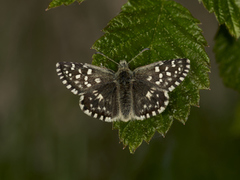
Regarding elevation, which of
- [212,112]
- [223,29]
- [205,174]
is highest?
[223,29]

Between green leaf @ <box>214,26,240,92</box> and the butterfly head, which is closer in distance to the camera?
the butterfly head

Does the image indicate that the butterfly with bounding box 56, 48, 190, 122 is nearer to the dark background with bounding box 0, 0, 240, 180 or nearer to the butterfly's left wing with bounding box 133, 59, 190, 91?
the butterfly's left wing with bounding box 133, 59, 190, 91

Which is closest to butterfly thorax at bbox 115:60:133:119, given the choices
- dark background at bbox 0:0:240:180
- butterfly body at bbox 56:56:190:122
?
butterfly body at bbox 56:56:190:122

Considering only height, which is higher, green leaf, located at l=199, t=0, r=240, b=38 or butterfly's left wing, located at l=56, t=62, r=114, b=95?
green leaf, located at l=199, t=0, r=240, b=38

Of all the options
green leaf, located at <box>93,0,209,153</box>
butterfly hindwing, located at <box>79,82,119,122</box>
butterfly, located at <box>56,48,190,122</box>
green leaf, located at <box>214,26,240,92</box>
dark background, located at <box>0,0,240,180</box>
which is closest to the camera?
green leaf, located at <box>93,0,209,153</box>

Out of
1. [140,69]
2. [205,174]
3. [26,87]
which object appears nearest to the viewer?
[140,69]

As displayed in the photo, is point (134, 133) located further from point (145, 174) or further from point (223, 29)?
point (145, 174)

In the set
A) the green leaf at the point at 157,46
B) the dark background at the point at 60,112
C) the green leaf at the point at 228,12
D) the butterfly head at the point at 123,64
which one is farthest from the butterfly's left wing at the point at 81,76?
the dark background at the point at 60,112

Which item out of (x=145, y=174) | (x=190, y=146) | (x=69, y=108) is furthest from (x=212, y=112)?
(x=69, y=108)
